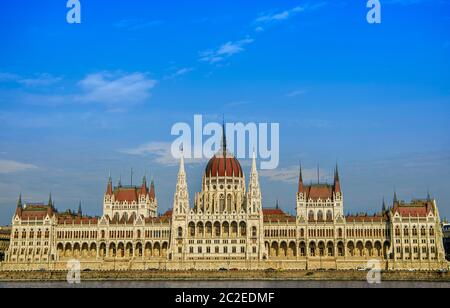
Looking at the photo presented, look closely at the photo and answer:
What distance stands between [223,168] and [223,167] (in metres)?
0.22

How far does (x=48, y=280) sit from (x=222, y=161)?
42.8m

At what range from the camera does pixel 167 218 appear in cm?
13775

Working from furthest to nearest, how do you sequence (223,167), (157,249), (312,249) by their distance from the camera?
(223,167), (157,249), (312,249)

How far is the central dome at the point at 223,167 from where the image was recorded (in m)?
141

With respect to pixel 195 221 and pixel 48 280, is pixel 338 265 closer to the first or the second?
pixel 195 221

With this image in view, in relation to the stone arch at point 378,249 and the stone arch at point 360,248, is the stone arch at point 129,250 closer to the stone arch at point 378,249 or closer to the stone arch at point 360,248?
the stone arch at point 360,248

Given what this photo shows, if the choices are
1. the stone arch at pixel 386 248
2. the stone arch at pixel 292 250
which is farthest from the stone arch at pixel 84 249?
the stone arch at pixel 386 248

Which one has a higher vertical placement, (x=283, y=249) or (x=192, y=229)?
(x=192, y=229)

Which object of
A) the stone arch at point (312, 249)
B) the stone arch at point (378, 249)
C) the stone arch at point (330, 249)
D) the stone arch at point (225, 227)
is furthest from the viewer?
the stone arch at point (312, 249)

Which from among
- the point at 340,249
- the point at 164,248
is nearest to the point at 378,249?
the point at 340,249

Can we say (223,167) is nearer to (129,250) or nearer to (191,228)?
(191,228)

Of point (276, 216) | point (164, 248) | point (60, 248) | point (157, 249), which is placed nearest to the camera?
point (164, 248)

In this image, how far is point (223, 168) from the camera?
142 metres
